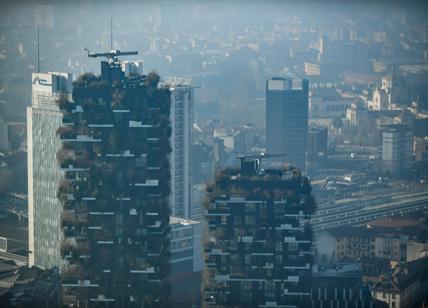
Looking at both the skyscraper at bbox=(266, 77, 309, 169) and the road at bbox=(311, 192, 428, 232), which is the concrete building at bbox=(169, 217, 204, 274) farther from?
the skyscraper at bbox=(266, 77, 309, 169)

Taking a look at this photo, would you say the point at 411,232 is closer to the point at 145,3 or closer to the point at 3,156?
the point at 145,3

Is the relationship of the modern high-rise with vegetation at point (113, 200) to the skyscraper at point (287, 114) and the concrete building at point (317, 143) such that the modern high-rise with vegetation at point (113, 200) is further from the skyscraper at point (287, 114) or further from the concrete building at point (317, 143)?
the concrete building at point (317, 143)

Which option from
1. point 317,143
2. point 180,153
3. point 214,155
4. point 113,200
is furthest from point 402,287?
point 317,143

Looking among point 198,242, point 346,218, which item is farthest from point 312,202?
point 346,218

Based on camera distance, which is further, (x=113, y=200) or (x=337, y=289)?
(x=337, y=289)

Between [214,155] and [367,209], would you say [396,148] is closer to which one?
[367,209]

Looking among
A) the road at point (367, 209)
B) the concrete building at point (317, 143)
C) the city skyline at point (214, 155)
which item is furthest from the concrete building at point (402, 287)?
the concrete building at point (317, 143)
